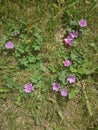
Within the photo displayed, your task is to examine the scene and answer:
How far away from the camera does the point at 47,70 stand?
384 cm

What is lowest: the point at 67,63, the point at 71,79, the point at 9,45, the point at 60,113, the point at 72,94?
the point at 60,113

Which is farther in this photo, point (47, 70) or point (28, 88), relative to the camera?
point (47, 70)

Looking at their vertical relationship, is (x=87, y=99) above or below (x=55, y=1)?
below

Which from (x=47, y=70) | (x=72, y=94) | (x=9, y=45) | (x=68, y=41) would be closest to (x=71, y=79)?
(x=72, y=94)

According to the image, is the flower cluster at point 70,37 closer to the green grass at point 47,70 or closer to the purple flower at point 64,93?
the green grass at point 47,70

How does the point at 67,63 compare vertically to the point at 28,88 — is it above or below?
above

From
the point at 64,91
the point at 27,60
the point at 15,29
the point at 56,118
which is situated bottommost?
the point at 56,118

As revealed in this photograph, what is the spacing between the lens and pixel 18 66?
3.81 m

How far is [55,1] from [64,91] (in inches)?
38.9

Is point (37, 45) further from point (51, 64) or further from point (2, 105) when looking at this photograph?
point (2, 105)

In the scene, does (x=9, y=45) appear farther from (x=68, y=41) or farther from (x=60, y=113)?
(x=60, y=113)

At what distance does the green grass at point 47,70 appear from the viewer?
372 cm

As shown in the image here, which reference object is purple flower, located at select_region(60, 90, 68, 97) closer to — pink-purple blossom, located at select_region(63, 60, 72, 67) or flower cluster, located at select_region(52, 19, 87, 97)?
flower cluster, located at select_region(52, 19, 87, 97)

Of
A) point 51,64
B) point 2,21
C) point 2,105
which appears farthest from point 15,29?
point 2,105
